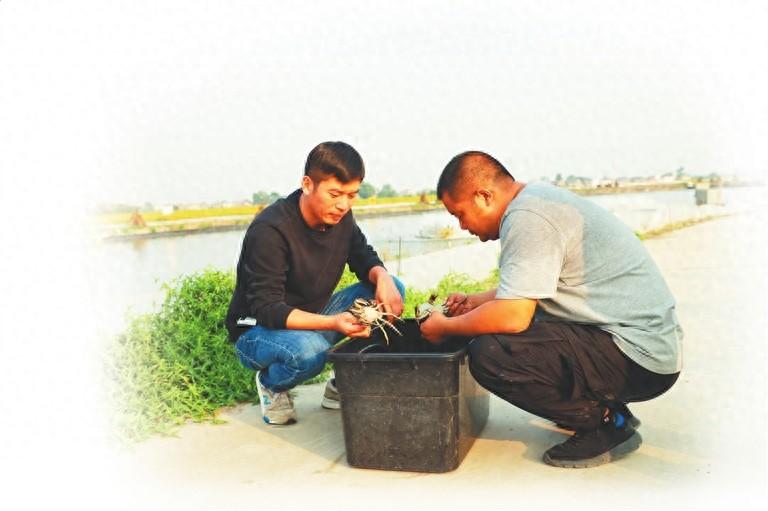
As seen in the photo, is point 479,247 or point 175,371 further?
point 479,247

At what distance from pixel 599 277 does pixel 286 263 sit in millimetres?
1485

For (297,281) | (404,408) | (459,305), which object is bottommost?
(404,408)

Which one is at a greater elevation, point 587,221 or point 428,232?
point 587,221

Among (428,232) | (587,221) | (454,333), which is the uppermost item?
(587,221)

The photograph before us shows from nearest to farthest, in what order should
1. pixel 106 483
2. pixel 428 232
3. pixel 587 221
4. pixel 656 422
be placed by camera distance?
pixel 587 221, pixel 106 483, pixel 656 422, pixel 428 232

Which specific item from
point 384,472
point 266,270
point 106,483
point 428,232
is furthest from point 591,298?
point 428,232

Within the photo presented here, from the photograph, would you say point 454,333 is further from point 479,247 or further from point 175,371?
point 479,247

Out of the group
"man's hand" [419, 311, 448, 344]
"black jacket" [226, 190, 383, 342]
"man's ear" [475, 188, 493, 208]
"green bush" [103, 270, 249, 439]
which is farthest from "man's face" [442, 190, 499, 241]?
"green bush" [103, 270, 249, 439]

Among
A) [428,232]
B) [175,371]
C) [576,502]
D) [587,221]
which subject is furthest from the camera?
[428,232]

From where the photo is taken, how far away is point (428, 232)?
11.4 m

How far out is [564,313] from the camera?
Answer: 3111 mm

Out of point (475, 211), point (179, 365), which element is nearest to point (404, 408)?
point (475, 211)

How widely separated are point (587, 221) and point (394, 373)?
99cm

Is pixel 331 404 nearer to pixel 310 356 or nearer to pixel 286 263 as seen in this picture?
pixel 310 356
